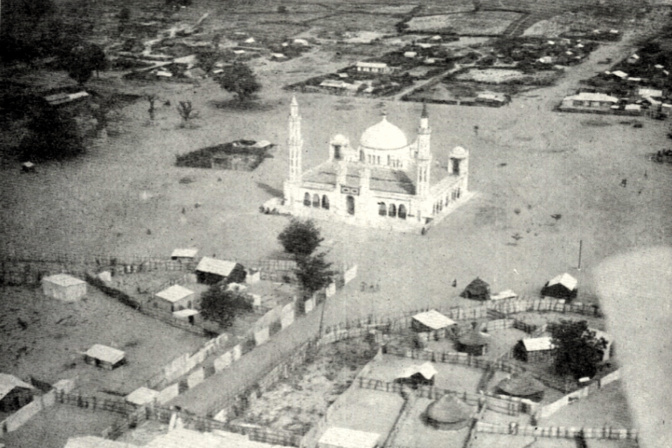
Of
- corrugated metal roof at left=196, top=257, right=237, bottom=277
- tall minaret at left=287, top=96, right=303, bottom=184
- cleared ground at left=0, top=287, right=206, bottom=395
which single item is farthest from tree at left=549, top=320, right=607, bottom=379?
tall minaret at left=287, top=96, right=303, bottom=184

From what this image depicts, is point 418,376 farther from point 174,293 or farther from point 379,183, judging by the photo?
point 379,183

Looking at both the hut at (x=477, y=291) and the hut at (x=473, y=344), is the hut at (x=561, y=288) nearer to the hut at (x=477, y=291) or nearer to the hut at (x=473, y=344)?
the hut at (x=477, y=291)

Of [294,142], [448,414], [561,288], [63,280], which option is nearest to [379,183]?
[294,142]

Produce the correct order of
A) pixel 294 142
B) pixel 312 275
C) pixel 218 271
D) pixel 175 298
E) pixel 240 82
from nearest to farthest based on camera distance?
pixel 175 298
pixel 312 275
pixel 218 271
pixel 294 142
pixel 240 82

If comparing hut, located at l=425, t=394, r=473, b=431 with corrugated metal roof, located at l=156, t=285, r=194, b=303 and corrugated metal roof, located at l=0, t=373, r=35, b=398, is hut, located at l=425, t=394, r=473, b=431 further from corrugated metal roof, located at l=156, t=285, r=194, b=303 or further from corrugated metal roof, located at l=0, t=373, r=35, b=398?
corrugated metal roof, located at l=0, t=373, r=35, b=398

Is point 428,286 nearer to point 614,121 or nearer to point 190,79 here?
point 614,121

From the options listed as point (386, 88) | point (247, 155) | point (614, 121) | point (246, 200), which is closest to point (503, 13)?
point (386, 88)

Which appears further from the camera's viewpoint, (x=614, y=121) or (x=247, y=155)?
(x=614, y=121)
